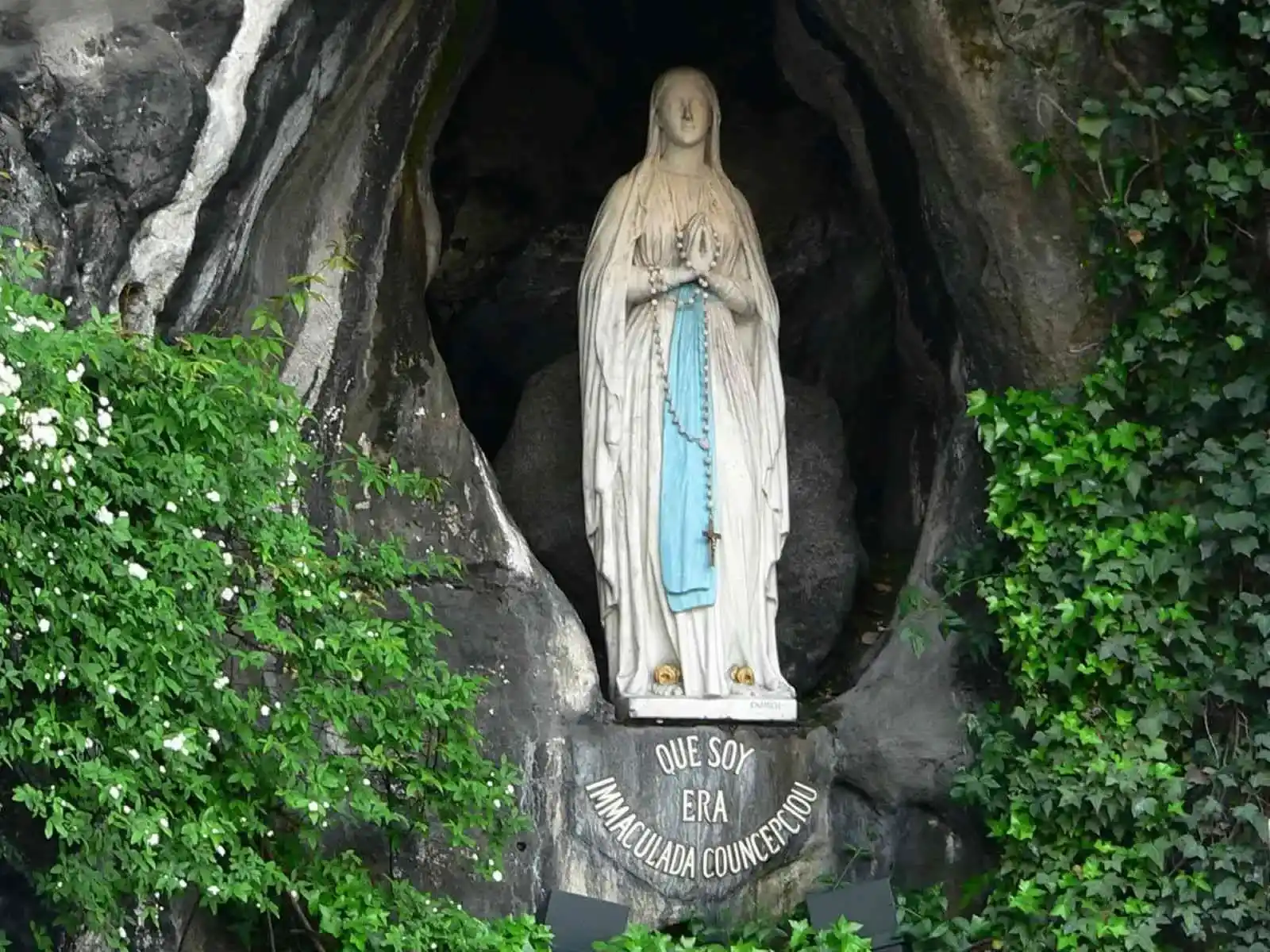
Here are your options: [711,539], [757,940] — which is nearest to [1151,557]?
[711,539]

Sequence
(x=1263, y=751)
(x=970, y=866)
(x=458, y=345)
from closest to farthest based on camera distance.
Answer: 1. (x=1263, y=751)
2. (x=970, y=866)
3. (x=458, y=345)

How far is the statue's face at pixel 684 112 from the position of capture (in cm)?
574

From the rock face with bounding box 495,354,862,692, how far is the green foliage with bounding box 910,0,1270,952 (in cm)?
94

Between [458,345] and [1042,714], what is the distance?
244cm

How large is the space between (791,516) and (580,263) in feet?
3.82

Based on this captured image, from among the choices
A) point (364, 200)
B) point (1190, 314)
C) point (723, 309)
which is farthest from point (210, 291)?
point (1190, 314)

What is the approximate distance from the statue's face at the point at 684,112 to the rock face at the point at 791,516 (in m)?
0.87

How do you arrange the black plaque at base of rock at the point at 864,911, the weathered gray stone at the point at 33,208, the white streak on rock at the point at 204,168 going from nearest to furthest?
the weathered gray stone at the point at 33,208
the white streak on rock at the point at 204,168
the black plaque at base of rock at the point at 864,911

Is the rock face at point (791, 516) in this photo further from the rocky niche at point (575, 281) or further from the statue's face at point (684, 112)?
the statue's face at point (684, 112)

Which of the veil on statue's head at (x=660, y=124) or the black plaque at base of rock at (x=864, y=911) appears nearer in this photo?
the black plaque at base of rock at (x=864, y=911)

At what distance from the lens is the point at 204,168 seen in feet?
15.5

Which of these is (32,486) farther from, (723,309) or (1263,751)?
(1263,751)

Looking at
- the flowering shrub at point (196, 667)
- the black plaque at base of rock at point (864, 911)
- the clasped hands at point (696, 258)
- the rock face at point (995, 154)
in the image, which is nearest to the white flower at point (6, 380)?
the flowering shrub at point (196, 667)

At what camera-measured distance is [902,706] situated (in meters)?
5.56
